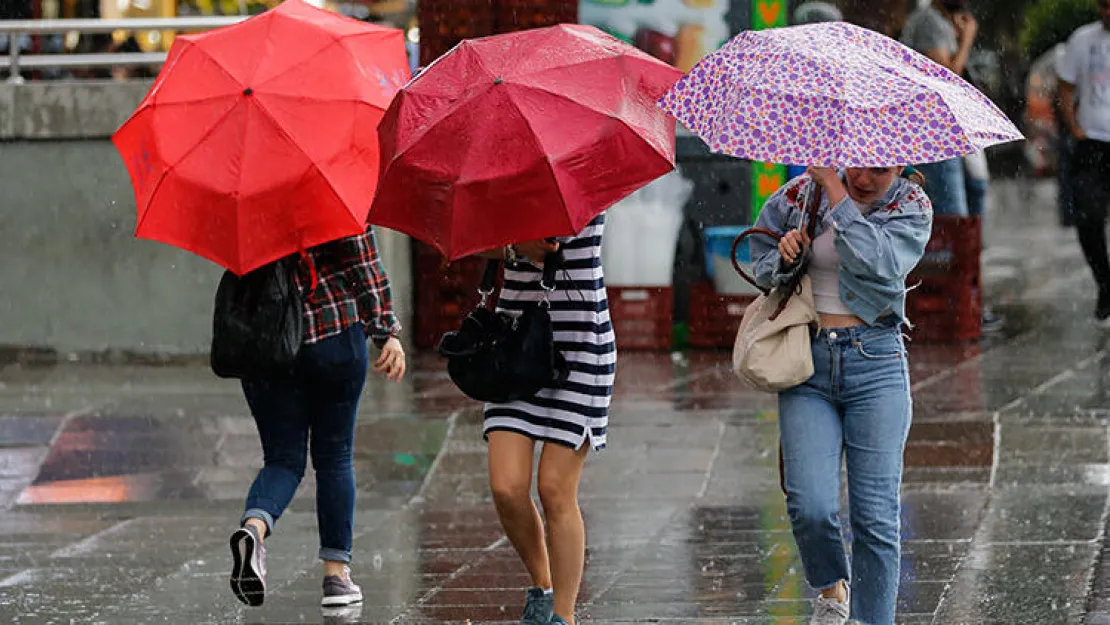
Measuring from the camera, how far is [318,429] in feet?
22.4

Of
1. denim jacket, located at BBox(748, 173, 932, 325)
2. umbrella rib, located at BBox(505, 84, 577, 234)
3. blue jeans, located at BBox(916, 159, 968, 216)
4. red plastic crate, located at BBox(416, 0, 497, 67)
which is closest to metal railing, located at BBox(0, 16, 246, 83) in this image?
red plastic crate, located at BBox(416, 0, 497, 67)

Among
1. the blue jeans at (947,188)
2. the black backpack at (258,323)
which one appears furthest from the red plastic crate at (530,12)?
the black backpack at (258,323)

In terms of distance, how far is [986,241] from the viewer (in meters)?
21.1

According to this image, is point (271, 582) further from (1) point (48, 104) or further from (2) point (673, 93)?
(1) point (48, 104)

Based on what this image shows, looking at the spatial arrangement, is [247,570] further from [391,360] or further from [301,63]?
[301,63]

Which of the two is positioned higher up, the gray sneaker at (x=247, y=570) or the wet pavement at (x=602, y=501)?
the gray sneaker at (x=247, y=570)

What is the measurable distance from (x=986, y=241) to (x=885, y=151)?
54.3 ft

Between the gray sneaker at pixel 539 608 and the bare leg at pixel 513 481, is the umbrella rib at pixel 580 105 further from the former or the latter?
the gray sneaker at pixel 539 608

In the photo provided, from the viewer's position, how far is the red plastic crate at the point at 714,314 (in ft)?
42.8

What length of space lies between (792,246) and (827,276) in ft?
0.63

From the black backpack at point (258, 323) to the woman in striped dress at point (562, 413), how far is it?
2.83ft

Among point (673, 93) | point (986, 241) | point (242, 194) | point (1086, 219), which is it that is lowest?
point (986, 241)

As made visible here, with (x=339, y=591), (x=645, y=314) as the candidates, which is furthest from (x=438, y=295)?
(x=339, y=591)

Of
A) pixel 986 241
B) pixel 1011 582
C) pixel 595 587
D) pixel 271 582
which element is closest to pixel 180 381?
pixel 271 582
